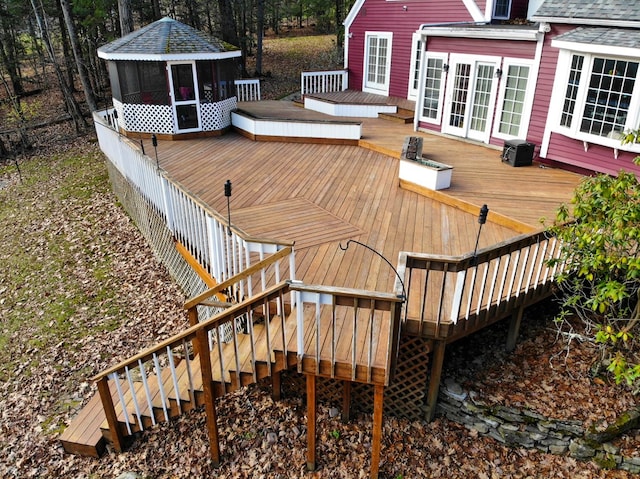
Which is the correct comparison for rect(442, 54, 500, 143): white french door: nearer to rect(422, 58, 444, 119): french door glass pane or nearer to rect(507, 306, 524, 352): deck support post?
rect(422, 58, 444, 119): french door glass pane

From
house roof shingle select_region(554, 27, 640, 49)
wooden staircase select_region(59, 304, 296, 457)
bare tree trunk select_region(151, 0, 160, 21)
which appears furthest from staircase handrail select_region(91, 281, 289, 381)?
bare tree trunk select_region(151, 0, 160, 21)

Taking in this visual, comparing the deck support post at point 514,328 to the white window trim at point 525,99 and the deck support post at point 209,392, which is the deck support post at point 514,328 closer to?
the deck support post at point 209,392

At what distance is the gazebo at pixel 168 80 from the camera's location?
1191cm

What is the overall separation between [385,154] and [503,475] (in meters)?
7.72

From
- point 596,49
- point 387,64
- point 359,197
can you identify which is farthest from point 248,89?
point 596,49

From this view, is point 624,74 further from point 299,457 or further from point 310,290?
point 299,457

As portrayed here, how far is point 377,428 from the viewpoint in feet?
15.4

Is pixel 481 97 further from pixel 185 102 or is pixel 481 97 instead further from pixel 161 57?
pixel 161 57

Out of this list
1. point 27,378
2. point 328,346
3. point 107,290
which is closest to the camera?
point 328,346

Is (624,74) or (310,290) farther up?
(624,74)

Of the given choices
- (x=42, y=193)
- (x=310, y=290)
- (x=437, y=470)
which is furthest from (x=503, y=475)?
(x=42, y=193)

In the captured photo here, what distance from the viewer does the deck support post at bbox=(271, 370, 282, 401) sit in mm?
5598

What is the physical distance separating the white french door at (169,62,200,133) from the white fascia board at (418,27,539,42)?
6.15m

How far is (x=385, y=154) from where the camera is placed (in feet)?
36.6
